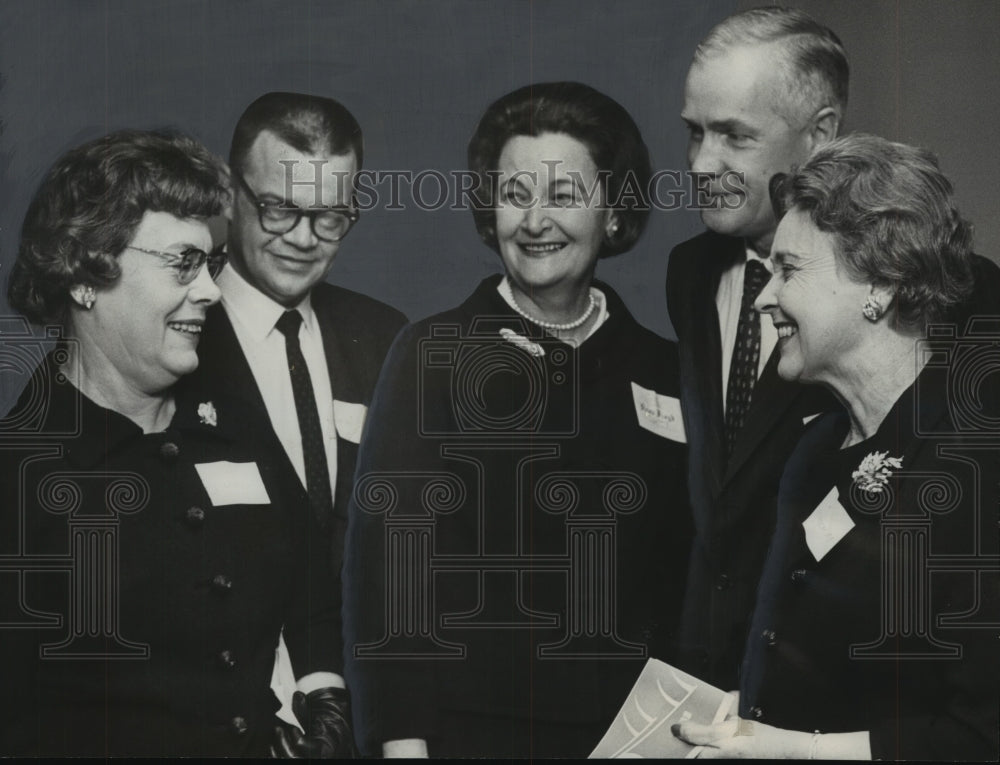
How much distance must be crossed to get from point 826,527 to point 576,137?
1.72 meters

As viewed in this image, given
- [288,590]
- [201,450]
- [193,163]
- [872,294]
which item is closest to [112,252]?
[193,163]

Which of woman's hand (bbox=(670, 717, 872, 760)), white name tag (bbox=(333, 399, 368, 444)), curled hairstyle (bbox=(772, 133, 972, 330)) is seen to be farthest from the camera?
white name tag (bbox=(333, 399, 368, 444))

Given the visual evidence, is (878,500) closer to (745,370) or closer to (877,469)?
(877,469)

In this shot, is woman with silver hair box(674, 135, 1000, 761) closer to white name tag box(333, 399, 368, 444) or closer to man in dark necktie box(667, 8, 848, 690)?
man in dark necktie box(667, 8, 848, 690)

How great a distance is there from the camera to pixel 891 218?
5691 millimetres

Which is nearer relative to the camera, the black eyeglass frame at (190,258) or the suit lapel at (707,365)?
the black eyeglass frame at (190,258)

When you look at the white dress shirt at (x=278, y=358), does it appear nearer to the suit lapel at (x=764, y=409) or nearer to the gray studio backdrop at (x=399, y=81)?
the gray studio backdrop at (x=399, y=81)

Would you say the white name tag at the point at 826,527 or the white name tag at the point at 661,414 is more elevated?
the white name tag at the point at 661,414

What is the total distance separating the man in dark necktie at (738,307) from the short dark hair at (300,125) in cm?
127

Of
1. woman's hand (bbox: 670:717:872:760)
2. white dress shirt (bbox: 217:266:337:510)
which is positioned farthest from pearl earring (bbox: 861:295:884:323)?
white dress shirt (bbox: 217:266:337:510)

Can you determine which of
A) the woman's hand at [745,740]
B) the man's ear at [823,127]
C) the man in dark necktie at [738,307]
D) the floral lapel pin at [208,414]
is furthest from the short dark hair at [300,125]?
the woman's hand at [745,740]

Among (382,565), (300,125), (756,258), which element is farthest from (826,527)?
(300,125)

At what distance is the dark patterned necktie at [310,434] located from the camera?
588cm

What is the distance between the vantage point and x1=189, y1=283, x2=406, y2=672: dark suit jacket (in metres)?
5.87
